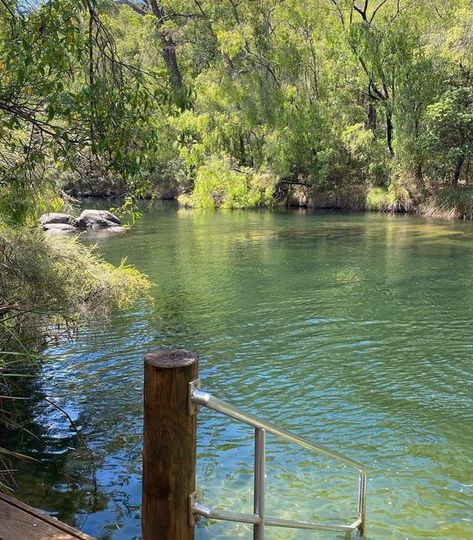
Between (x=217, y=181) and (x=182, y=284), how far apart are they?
739 inches

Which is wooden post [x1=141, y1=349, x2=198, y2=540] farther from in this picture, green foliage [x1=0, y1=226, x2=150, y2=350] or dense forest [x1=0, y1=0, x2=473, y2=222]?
dense forest [x1=0, y1=0, x2=473, y2=222]

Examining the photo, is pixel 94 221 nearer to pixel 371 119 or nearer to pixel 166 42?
pixel 166 42

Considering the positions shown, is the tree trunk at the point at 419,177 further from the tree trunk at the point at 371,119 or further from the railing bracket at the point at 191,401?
the railing bracket at the point at 191,401

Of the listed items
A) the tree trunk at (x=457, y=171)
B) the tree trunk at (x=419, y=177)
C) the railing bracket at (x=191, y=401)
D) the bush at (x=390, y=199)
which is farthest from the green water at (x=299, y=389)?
the tree trunk at (x=419, y=177)

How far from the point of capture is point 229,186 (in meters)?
32.8

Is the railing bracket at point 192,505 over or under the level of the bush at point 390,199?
under

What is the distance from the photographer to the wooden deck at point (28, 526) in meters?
2.72

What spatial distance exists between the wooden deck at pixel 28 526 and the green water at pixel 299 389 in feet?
6.32

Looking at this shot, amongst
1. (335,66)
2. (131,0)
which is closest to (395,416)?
(335,66)

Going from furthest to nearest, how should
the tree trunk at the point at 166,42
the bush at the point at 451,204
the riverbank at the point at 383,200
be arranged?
the tree trunk at the point at 166,42
the riverbank at the point at 383,200
the bush at the point at 451,204

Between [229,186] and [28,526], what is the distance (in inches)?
1201

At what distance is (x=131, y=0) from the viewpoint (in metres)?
39.8

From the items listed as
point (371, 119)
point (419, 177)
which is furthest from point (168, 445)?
point (371, 119)

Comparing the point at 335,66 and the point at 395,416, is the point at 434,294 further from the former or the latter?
the point at 335,66
